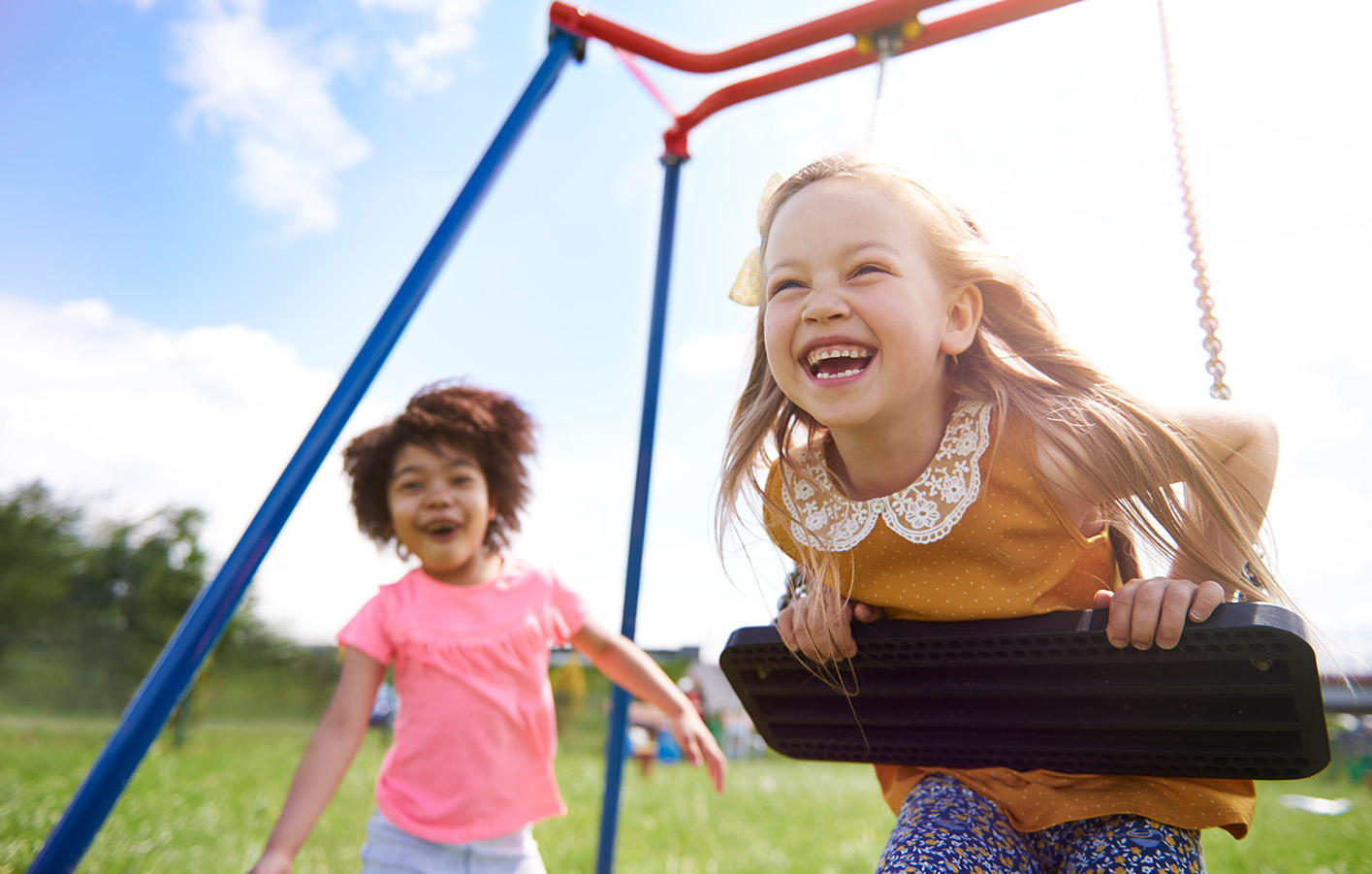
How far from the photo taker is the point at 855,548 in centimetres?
144

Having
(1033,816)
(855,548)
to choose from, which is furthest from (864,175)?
(1033,816)

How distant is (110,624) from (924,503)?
451 inches

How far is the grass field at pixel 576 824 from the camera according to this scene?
292 cm

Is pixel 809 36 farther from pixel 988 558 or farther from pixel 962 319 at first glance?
pixel 988 558

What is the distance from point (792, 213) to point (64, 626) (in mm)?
11463

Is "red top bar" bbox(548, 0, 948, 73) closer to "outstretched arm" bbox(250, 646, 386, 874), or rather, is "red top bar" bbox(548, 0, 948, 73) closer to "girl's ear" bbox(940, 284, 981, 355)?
"girl's ear" bbox(940, 284, 981, 355)

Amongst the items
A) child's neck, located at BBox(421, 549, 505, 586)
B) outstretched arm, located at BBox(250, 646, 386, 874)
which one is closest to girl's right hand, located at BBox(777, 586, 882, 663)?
outstretched arm, located at BBox(250, 646, 386, 874)

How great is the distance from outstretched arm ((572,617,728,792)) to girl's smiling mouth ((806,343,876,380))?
1158 millimetres

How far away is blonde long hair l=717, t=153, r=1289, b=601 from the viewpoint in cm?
128

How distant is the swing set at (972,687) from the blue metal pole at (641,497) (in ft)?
2.62

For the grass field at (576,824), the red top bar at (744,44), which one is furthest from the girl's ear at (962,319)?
the grass field at (576,824)

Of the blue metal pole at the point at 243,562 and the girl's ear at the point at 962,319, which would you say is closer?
the blue metal pole at the point at 243,562

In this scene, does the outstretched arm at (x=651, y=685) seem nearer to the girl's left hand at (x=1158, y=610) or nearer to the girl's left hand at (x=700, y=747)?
the girl's left hand at (x=700, y=747)

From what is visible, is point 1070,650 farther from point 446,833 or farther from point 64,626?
point 64,626
